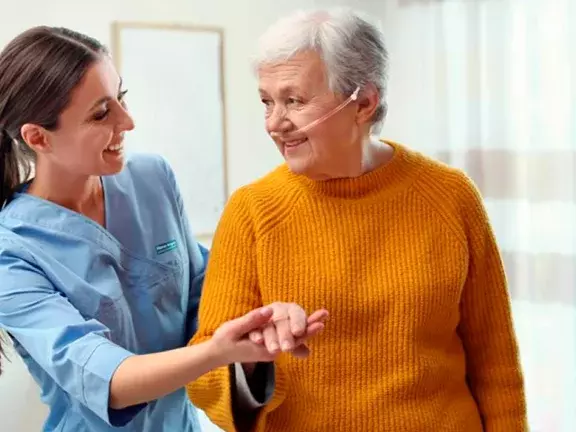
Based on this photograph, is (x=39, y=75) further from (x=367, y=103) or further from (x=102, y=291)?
(x=367, y=103)

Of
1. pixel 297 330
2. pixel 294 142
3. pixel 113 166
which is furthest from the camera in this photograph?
pixel 113 166

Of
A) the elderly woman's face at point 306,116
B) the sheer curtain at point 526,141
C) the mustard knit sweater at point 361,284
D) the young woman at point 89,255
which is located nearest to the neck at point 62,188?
the young woman at point 89,255

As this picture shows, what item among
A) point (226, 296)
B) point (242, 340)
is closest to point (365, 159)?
point (226, 296)

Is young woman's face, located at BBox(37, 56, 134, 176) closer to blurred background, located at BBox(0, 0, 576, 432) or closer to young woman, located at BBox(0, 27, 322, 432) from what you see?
young woman, located at BBox(0, 27, 322, 432)

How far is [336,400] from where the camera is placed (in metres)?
1.36

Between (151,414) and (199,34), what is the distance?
4.85 feet

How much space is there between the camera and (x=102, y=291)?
4.65 ft

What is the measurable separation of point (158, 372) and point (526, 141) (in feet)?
5.64

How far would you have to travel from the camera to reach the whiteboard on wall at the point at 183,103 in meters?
2.49


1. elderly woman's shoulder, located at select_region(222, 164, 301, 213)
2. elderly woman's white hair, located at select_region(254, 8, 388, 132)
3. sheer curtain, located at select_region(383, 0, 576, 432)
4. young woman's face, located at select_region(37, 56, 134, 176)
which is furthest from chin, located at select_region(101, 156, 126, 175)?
sheer curtain, located at select_region(383, 0, 576, 432)

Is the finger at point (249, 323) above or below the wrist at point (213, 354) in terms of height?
above

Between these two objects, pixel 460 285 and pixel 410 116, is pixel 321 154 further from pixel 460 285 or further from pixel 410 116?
pixel 410 116

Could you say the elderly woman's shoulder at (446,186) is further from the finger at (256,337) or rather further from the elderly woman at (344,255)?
the finger at (256,337)

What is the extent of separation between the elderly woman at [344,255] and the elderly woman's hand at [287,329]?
0.21m
